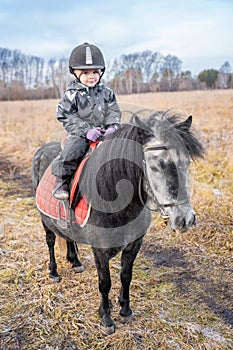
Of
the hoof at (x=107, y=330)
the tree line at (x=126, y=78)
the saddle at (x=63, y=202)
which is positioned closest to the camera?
the saddle at (x=63, y=202)

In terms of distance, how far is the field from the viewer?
2543 mm

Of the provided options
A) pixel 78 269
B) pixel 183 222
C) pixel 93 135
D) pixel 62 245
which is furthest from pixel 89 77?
pixel 78 269

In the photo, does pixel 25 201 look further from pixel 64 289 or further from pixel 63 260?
pixel 64 289

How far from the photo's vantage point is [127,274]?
2.69 m

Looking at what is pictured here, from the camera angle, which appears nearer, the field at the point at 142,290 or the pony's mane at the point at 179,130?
the pony's mane at the point at 179,130

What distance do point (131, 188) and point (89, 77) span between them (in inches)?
44.3

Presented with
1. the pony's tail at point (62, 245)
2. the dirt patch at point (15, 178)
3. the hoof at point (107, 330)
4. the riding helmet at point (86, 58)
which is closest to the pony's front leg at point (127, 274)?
the hoof at point (107, 330)

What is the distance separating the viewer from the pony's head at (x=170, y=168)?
1813 mm

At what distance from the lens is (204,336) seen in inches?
100.0

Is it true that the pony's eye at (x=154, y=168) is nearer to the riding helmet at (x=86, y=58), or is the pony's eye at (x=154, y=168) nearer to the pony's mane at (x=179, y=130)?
the pony's mane at (x=179, y=130)

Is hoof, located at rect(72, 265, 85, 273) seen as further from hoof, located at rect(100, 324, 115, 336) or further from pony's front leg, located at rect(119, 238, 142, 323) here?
hoof, located at rect(100, 324, 115, 336)

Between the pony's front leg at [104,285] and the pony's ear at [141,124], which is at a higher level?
the pony's ear at [141,124]

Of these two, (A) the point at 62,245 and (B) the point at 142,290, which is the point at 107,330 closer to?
(B) the point at 142,290

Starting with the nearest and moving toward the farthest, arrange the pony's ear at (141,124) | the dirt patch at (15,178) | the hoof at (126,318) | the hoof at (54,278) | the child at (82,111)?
the pony's ear at (141,124)
the child at (82,111)
the hoof at (126,318)
the hoof at (54,278)
the dirt patch at (15,178)
